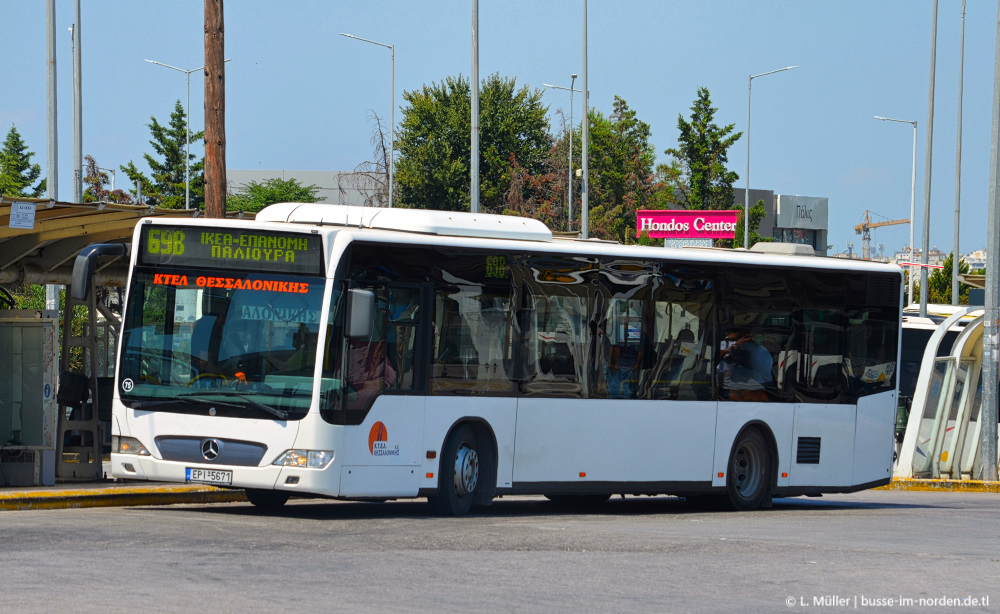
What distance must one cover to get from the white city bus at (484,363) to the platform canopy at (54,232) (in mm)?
2693

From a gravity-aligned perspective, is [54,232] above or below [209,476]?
above

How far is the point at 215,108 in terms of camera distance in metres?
18.2

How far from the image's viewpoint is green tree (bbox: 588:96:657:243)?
67.1m

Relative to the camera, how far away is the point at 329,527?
39.7 ft

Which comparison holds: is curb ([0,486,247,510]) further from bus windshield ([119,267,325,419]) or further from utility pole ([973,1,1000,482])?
utility pole ([973,1,1000,482])

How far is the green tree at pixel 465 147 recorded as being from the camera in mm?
71312

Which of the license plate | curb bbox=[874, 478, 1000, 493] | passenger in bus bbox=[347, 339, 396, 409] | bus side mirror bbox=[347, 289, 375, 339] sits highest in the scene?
bus side mirror bbox=[347, 289, 375, 339]

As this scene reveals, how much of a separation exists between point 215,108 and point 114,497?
6.01 m

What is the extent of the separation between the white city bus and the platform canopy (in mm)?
2693

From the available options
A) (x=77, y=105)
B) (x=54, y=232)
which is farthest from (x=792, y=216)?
(x=54, y=232)

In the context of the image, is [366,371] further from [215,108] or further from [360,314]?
[215,108]

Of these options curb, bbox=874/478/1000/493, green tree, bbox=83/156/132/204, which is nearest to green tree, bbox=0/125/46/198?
green tree, bbox=83/156/132/204

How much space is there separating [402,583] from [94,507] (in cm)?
639

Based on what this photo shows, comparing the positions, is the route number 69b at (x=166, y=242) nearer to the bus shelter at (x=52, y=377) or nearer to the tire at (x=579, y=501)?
the bus shelter at (x=52, y=377)
